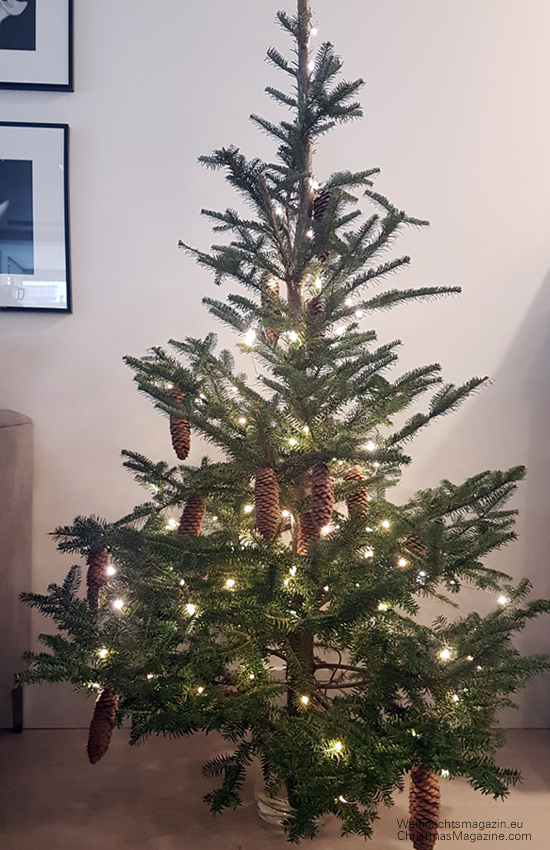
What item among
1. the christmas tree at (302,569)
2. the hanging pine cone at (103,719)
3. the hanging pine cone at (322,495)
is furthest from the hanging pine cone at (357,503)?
the hanging pine cone at (103,719)

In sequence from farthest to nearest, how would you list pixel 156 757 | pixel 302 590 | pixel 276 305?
pixel 156 757
pixel 276 305
pixel 302 590

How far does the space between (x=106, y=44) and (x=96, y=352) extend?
0.81 m

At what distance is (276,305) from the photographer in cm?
133

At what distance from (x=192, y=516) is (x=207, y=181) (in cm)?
104

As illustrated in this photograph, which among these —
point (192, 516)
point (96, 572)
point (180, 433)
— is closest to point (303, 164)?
point (180, 433)

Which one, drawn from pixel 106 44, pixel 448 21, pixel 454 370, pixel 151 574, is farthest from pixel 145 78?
pixel 151 574

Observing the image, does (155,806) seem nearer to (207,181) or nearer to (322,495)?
(322,495)

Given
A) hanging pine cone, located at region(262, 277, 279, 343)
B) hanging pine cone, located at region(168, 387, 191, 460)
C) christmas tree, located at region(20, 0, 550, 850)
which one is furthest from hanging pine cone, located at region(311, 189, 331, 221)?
hanging pine cone, located at region(168, 387, 191, 460)

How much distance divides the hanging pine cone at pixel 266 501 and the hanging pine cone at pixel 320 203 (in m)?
0.50

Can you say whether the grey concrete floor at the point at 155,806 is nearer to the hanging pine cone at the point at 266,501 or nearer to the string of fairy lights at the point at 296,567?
the string of fairy lights at the point at 296,567

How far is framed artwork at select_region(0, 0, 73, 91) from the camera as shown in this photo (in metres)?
1.89

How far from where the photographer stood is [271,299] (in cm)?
134

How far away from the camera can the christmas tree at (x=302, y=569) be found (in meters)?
1.16

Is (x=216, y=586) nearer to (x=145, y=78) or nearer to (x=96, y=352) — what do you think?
(x=96, y=352)
